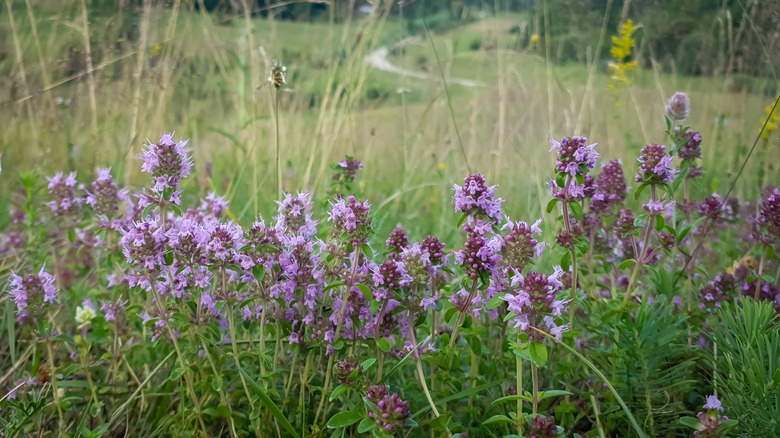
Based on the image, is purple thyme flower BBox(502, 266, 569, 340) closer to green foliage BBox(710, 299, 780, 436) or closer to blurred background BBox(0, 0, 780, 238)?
green foliage BBox(710, 299, 780, 436)

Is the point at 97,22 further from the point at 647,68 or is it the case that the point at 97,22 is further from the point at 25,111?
the point at 647,68

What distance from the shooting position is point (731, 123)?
5.16 meters

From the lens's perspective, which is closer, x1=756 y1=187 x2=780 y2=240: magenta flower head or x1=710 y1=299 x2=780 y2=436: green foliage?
x1=710 y1=299 x2=780 y2=436: green foliage

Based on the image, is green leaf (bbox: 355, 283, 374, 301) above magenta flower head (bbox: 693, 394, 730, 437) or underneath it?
above

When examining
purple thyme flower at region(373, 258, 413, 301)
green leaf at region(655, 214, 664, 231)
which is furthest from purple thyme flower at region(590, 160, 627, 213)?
purple thyme flower at region(373, 258, 413, 301)

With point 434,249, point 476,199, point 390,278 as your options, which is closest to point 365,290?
point 390,278

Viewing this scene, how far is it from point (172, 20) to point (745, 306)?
2923mm

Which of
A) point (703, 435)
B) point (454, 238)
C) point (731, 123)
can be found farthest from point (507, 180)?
point (703, 435)

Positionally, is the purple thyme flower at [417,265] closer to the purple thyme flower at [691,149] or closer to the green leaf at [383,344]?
the green leaf at [383,344]

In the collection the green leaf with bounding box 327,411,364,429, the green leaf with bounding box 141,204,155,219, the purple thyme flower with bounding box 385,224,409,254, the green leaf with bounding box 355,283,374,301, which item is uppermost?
the green leaf with bounding box 141,204,155,219

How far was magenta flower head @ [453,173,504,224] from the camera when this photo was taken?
60.7 inches

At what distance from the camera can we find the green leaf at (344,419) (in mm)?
1421

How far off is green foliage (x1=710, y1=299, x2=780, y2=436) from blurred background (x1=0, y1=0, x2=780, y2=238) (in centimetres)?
154

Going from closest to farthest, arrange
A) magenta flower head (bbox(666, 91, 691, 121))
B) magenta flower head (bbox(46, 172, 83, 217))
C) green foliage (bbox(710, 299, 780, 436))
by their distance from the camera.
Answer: green foliage (bbox(710, 299, 780, 436))
magenta flower head (bbox(666, 91, 691, 121))
magenta flower head (bbox(46, 172, 83, 217))
